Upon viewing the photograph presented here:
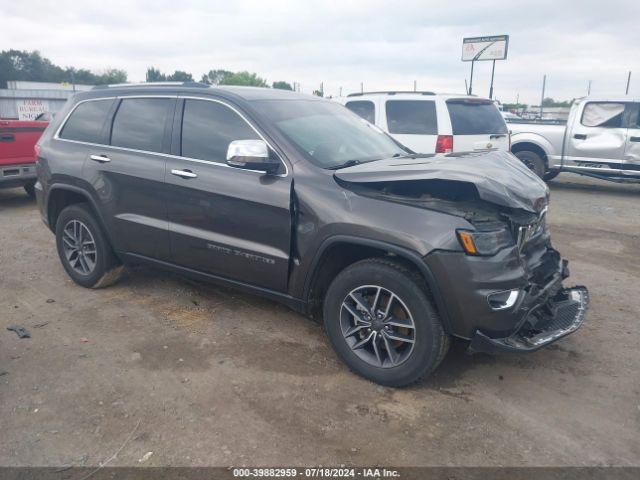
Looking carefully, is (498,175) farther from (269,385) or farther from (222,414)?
(222,414)

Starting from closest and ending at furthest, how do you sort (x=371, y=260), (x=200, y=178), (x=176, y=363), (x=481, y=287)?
(x=481, y=287) < (x=371, y=260) < (x=176, y=363) < (x=200, y=178)

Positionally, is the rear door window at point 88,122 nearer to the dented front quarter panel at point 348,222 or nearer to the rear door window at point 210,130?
the rear door window at point 210,130

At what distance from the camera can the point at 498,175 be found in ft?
11.1

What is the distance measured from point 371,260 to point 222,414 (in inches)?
50.9

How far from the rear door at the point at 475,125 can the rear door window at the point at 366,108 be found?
4.12 ft

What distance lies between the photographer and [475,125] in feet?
28.6

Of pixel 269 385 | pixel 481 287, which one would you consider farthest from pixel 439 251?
pixel 269 385

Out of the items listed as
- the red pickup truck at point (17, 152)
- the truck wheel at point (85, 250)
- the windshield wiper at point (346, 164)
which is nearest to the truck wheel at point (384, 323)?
the windshield wiper at point (346, 164)

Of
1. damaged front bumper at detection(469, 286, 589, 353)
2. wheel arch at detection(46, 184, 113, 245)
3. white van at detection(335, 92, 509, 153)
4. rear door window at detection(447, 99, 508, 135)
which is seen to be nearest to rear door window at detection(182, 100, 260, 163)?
wheel arch at detection(46, 184, 113, 245)

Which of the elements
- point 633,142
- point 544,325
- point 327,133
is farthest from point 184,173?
point 633,142

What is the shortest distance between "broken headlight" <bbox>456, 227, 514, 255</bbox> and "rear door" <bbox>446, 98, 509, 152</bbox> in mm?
5503

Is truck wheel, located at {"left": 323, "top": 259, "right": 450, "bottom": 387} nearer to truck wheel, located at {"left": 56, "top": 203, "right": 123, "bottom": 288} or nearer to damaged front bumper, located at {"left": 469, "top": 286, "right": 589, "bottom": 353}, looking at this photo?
damaged front bumper, located at {"left": 469, "top": 286, "right": 589, "bottom": 353}

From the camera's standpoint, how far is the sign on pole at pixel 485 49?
76.6 ft

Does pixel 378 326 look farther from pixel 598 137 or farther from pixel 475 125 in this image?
pixel 598 137
